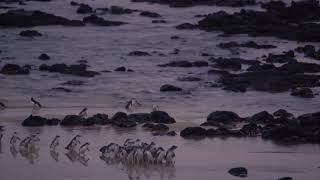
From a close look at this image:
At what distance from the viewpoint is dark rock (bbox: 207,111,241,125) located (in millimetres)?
23750

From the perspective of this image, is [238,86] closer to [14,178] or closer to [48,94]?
[48,94]

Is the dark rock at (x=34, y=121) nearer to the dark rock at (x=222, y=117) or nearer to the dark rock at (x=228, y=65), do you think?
the dark rock at (x=222, y=117)

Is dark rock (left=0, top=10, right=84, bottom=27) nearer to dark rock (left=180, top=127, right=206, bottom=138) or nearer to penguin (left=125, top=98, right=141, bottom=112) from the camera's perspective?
penguin (left=125, top=98, right=141, bottom=112)

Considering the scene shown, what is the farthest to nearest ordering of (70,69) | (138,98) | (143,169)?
1. (70,69)
2. (138,98)
3. (143,169)

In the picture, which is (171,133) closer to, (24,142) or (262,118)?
(262,118)

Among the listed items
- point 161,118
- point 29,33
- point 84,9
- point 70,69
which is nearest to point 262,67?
point 70,69

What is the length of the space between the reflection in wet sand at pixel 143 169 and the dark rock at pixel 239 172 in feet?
3.43

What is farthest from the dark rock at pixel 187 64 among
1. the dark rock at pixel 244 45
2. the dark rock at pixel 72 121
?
the dark rock at pixel 72 121

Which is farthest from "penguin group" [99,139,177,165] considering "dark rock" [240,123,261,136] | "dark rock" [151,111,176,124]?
"dark rock" [151,111,176,124]

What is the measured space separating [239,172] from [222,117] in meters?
5.82

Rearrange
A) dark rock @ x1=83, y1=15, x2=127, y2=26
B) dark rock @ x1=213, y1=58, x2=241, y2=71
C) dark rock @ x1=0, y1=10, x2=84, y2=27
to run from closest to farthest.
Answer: dark rock @ x1=213, y1=58, x2=241, y2=71 → dark rock @ x1=0, y1=10, x2=84, y2=27 → dark rock @ x1=83, y1=15, x2=127, y2=26

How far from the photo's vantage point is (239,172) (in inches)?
711

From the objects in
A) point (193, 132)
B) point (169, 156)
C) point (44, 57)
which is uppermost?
point (169, 156)

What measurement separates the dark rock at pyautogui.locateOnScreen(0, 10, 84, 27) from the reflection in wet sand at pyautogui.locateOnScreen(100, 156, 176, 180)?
91.1 ft
